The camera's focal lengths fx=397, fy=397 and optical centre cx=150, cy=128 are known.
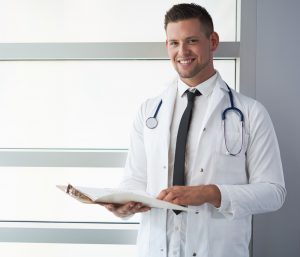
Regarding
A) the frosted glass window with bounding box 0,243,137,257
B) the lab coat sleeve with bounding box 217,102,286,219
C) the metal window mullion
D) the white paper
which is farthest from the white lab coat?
the frosted glass window with bounding box 0,243,137,257

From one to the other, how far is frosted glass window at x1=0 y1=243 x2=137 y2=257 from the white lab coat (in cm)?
49

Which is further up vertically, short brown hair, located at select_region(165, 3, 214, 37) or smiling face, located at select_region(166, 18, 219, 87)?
short brown hair, located at select_region(165, 3, 214, 37)

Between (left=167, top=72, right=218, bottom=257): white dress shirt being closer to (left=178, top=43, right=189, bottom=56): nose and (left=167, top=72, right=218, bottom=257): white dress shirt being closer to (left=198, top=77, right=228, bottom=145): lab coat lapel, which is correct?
(left=198, top=77, right=228, bottom=145): lab coat lapel

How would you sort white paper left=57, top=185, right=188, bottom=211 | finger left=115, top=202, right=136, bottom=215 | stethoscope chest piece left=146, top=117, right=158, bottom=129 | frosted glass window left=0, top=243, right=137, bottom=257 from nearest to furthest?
white paper left=57, top=185, right=188, bottom=211 → finger left=115, top=202, right=136, bottom=215 → stethoscope chest piece left=146, top=117, right=158, bottom=129 → frosted glass window left=0, top=243, right=137, bottom=257

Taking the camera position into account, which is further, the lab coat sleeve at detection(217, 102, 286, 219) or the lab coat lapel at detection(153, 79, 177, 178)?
the lab coat lapel at detection(153, 79, 177, 178)

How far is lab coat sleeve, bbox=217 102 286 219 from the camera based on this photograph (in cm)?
145

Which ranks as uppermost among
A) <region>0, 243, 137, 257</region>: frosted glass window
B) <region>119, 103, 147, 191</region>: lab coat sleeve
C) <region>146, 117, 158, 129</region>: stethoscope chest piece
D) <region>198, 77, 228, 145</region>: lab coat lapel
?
<region>198, 77, 228, 145</region>: lab coat lapel

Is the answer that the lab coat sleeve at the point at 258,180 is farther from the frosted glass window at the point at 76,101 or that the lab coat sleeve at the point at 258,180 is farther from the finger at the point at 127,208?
the frosted glass window at the point at 76,101

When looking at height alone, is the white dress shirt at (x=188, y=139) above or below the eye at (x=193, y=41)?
below

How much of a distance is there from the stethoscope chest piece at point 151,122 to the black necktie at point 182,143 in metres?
0.11

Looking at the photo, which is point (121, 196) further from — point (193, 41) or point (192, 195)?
point (193, 41)

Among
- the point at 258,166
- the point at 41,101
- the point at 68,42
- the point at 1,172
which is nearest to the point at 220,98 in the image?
the point at 258,166

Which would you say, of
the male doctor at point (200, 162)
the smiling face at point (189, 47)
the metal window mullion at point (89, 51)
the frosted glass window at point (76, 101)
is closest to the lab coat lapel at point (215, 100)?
the male doctor at point (200, 162)

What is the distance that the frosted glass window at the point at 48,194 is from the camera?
2.05m
